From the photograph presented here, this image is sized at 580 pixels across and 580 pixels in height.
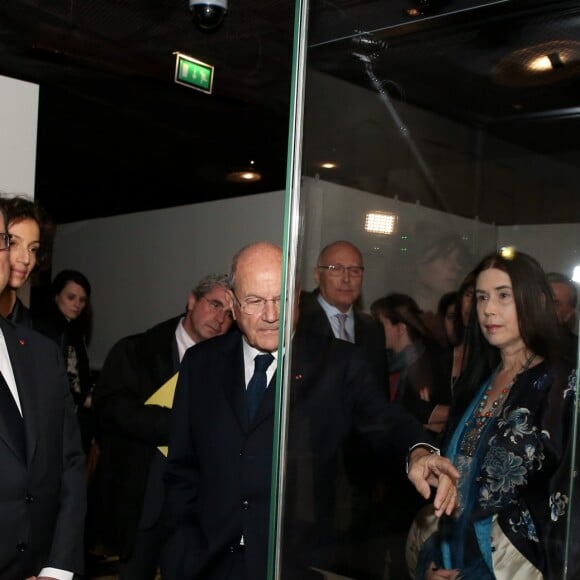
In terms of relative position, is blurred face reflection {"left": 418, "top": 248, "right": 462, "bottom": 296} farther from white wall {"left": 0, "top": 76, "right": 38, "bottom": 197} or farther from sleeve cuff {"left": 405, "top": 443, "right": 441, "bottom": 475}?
white wall {"left": 0, "top": 76, "right": 38, "bottom": 197}

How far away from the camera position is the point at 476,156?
1.40 metres

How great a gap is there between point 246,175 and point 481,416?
20.4 ft

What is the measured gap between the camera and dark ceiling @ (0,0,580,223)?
4.59ft

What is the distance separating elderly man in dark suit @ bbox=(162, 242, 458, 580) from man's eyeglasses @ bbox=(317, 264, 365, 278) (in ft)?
0.49

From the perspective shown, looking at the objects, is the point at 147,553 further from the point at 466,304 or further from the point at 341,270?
the point at 466,304

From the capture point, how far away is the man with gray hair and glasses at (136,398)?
3.17m

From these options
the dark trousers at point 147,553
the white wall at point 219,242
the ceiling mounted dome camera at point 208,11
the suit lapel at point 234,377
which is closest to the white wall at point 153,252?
the white wall at point 219,242

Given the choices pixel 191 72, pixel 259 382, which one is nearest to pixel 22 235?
pixel 259 382

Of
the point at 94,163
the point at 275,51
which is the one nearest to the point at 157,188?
the point at 94,163

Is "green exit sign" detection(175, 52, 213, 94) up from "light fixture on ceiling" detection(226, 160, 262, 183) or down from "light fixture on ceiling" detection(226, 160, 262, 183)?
down

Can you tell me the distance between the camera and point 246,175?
7.42 meters

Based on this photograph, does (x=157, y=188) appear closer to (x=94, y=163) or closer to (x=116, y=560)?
(x=94, y=163)

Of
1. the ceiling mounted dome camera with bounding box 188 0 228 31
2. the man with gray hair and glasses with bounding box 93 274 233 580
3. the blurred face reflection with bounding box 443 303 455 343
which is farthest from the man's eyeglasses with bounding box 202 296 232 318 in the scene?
the blurred face reflection with bounding box 443 303 455 343

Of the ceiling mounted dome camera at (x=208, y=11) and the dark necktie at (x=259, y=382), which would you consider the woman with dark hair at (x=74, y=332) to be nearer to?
the ceiling mounted dome camera at (x=208, y=11)
